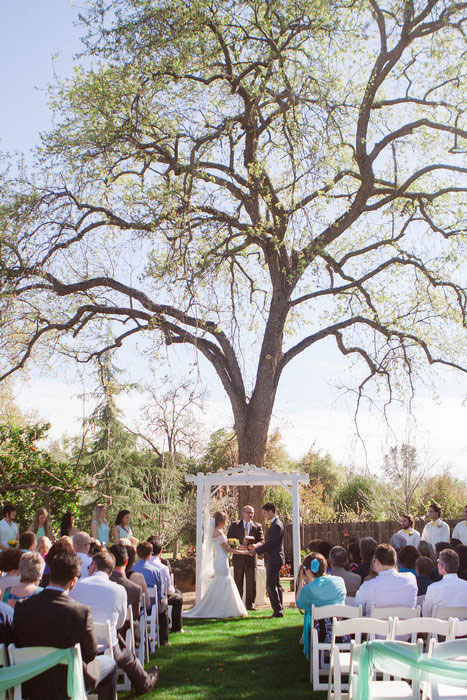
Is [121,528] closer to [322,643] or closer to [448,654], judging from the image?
[322,643]

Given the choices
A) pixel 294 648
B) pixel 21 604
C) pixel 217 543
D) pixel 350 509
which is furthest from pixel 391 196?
pixel 350 509

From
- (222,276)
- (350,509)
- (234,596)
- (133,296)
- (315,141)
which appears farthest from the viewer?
(350,509)

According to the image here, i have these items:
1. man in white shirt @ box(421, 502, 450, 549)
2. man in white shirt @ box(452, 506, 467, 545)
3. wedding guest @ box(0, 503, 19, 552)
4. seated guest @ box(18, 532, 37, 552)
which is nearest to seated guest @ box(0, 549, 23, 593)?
seated guest @ box(18, 532, 37, 552)

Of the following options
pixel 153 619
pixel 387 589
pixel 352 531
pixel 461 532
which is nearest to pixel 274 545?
pixel 153 619

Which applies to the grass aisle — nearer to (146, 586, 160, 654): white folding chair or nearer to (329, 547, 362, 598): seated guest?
(146, 586, 160, 654): white folding chair

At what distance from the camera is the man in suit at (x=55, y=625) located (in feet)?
15.5

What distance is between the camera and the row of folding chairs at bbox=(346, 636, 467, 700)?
457 centimetres

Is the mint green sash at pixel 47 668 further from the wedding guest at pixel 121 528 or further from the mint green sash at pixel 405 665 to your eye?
the wedding guest at pixel 121 528

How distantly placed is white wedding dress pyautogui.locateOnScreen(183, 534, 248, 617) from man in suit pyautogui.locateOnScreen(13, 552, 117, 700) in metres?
7.22

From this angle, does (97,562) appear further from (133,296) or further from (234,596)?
(133,296)

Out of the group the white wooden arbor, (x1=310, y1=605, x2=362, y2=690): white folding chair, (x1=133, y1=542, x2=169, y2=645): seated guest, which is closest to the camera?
(x1=310, y1=605, x2=362, y2=690): white folding chair

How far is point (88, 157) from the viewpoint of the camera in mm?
12398

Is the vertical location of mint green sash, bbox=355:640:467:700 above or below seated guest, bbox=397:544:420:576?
below

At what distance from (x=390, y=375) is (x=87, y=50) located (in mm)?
9625
